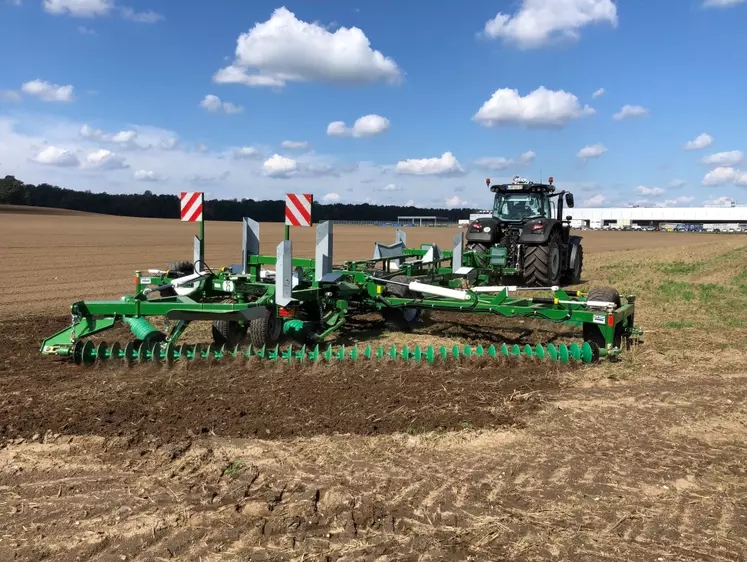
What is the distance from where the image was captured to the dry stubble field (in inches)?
104

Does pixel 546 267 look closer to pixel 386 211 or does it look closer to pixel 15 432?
pixel 15 432

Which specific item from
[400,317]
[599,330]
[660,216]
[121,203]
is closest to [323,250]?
[400,317]

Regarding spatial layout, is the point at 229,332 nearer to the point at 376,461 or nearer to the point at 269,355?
the point at 269,355

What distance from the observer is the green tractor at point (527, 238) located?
11641mm

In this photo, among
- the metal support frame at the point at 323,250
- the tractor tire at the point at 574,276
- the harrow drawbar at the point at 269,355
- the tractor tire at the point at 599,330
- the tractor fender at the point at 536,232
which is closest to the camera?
the harrow drawbar at the point at 269,355

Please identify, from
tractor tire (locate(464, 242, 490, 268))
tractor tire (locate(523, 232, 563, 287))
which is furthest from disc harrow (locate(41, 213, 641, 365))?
tractor tire (locate(464, 242, 490, 268))

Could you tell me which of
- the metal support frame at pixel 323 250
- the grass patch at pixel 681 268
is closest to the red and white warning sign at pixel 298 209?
the metal support frame at pixel 323 250

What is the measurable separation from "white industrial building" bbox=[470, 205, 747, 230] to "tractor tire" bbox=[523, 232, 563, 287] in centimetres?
8652

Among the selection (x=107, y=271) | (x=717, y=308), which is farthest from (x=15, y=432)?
(x=107, y=271)

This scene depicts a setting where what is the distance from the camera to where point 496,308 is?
610 centimetres

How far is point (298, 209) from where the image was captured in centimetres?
669

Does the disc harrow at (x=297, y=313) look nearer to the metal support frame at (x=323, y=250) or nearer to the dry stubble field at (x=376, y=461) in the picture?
the metal support frame at (x=323, y=250)

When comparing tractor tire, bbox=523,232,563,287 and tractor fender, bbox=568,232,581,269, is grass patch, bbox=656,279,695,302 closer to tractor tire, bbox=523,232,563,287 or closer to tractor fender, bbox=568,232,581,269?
tractor fender, bbox=568,232,581,269

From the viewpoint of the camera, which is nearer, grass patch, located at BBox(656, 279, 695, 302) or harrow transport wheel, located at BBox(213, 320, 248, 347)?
harrow transport wheel, located at BBox(213, 320, 248, 347)
